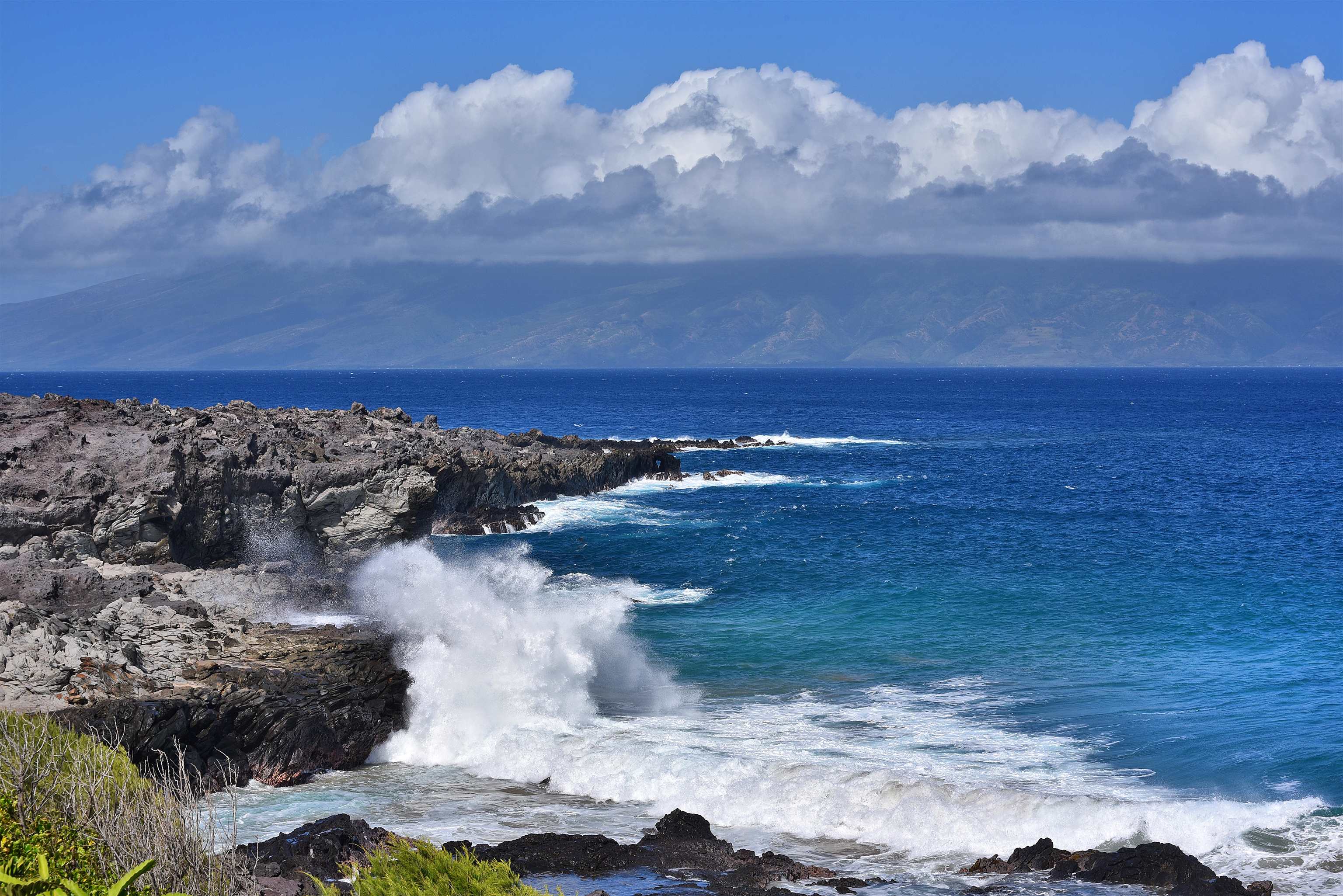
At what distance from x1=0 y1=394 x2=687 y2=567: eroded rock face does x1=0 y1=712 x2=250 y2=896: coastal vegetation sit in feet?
65.1

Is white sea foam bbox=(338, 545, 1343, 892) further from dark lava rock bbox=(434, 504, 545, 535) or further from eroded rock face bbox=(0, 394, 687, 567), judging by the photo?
dark lava rock bbox=(434, 504, 545, 535)

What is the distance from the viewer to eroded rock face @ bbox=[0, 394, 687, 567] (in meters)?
32.7

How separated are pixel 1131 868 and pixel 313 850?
12.1 metres

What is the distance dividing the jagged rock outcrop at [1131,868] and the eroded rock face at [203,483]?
24767 mm

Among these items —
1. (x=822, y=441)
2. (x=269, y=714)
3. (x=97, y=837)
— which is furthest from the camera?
(x=822, y=441)

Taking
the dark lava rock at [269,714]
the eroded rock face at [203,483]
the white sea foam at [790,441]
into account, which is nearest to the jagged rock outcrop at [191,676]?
the dark lava rock at [269,714]

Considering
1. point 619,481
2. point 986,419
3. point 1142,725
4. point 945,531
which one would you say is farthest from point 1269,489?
point 986,419

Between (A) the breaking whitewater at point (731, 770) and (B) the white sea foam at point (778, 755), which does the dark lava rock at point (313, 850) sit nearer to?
(A) the breaking whitewater at point (731, 770)

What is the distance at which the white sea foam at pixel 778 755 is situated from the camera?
19.3 metres

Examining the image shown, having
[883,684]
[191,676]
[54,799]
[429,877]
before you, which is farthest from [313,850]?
[883,684]

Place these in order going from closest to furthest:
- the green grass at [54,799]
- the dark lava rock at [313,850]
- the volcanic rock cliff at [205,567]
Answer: the green grass at [54,799], the dark lava rock at [313,850], the volcanic rock cliff at [205,567]

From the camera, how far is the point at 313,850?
1644 cm

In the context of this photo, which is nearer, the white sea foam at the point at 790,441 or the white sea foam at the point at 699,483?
the white sea foam at the point at 699,483

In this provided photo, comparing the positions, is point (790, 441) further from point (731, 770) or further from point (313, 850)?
point (313, 850)
